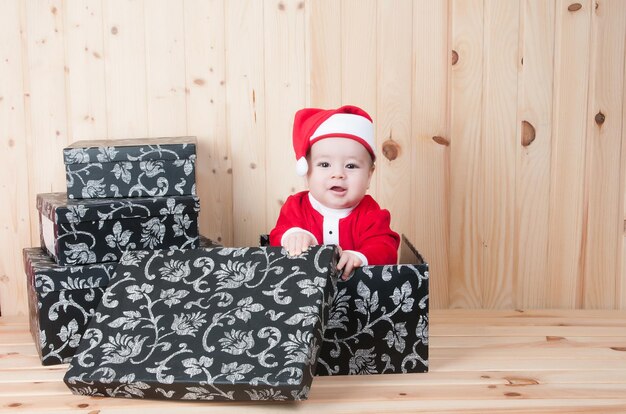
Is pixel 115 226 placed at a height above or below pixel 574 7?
below

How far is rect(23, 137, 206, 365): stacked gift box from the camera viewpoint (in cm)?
161

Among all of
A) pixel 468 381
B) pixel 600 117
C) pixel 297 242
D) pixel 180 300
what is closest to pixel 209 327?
pixel 180 300

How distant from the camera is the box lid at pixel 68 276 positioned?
5.22 ft

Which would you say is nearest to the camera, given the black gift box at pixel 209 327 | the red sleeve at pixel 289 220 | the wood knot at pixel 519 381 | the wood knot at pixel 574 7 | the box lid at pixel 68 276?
the black gift box at pixel 209 327

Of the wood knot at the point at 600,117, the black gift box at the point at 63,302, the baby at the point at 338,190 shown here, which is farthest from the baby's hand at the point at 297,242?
the wood knot at the point at 600,117

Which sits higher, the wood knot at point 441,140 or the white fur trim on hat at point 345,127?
the white fur trim on hat at point 345,127

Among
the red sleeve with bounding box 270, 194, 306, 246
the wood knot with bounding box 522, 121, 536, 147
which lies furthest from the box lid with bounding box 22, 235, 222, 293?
the wood knot with bounding box 522, 121, 536, 147

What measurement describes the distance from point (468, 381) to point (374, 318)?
0.20m

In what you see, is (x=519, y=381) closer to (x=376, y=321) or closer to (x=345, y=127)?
(x=376, y=321)

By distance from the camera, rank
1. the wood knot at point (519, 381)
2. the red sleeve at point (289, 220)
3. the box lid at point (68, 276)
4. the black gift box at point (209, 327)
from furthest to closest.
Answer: the red sleeve at point (289, 220) < the box lid at point (68, 276) < the wood knot at point (519, 381) < the black gift box at point (209, 327)

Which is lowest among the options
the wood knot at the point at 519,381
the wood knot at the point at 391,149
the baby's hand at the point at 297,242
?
the wood knot at the point at 519,381

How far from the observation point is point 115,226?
165cm

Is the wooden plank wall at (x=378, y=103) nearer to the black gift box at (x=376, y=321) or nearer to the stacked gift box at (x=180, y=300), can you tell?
the stacked gift box at (x=180, y=300)

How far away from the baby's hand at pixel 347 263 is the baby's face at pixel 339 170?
164mm
